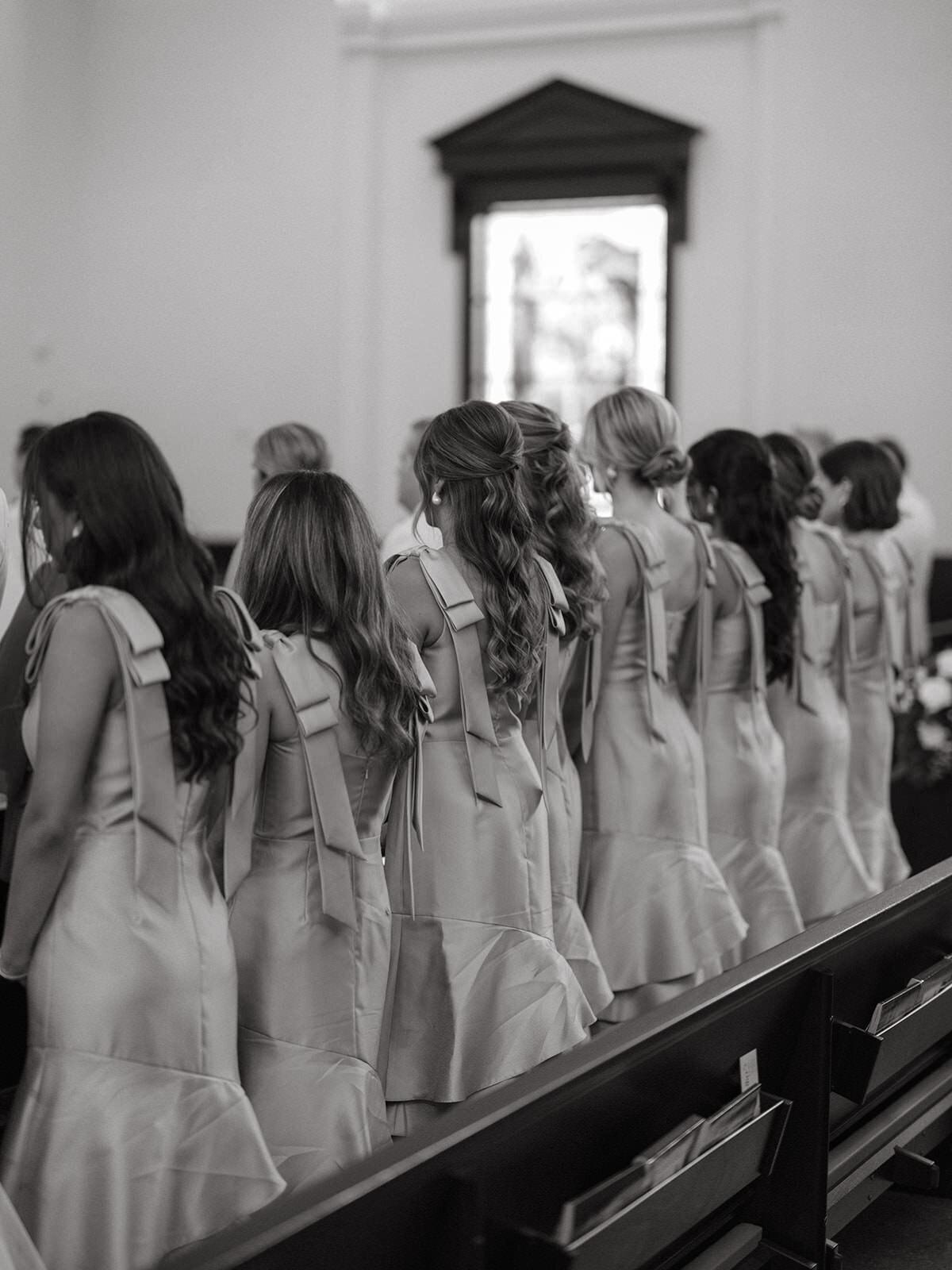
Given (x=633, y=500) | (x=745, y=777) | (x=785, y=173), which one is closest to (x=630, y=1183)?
(x=633, y=500)

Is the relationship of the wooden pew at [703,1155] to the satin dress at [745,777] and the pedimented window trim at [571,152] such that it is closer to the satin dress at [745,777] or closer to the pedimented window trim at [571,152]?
the satin dress at [745,777]

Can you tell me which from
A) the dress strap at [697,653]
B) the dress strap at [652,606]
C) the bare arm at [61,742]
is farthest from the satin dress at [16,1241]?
the dress strap at [697,653]

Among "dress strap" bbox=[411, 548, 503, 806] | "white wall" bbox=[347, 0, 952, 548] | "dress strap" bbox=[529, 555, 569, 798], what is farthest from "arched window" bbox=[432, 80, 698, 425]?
"dress strap" bbox=[411, 548, 503, 806]

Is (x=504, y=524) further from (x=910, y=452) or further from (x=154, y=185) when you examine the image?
(x=154, y=185)

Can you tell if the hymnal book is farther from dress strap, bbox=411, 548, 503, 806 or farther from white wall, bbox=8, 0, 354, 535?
white wall, bbox=8, 0, 354, 535

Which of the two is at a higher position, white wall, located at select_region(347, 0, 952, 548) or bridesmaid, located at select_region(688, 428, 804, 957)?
white wall, located at select_region(347, 0, 952, 548)

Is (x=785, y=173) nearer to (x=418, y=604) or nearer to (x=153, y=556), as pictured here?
(x=418, y=604)

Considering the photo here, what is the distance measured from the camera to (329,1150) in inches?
109

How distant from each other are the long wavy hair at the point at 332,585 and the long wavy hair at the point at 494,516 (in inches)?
19.8

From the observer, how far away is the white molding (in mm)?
10523

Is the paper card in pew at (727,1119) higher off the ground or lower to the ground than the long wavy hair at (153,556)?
lower

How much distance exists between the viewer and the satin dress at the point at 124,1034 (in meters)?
2.36

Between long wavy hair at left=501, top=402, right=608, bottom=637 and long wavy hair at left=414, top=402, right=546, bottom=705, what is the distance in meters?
0.37

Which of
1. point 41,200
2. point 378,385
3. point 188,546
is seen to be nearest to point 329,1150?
point 188,546
